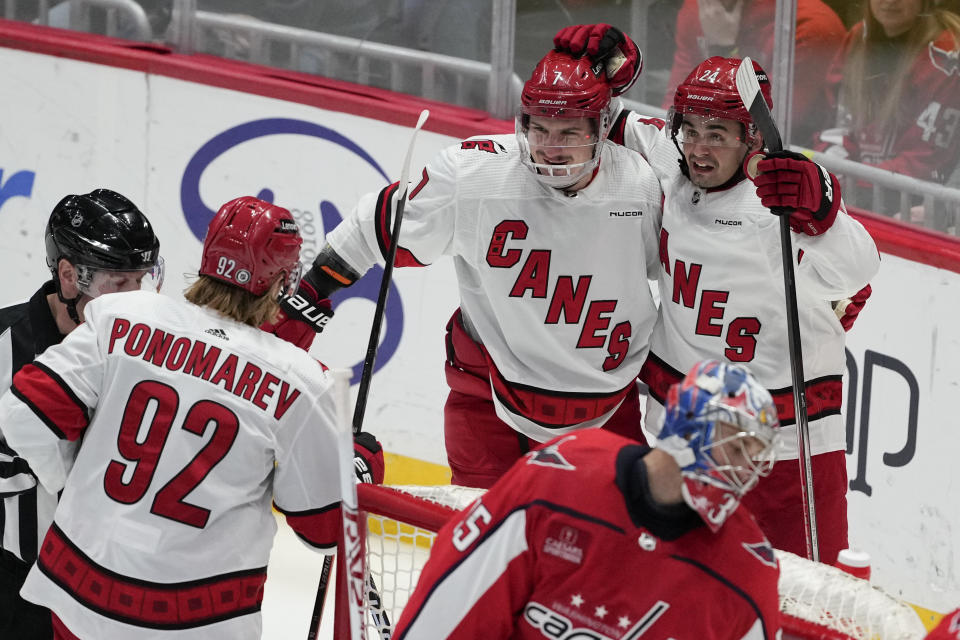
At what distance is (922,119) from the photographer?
350 centimetres

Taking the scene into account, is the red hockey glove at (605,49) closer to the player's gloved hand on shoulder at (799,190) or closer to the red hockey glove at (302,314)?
the player's gloved hand on shoulder at (799,190)

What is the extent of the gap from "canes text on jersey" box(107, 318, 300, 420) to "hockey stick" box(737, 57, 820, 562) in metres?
1.00

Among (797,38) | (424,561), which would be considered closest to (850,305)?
(797,38)

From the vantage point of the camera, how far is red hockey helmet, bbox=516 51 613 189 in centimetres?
253

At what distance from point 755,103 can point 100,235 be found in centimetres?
123

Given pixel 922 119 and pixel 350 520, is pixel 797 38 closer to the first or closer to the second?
pixel 922 119

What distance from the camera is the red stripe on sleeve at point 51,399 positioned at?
79.1 inches

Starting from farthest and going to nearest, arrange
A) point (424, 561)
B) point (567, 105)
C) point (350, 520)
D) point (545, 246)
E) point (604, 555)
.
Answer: point (545, 246)
point (567, 105)
point (424, 561)
point (350, 520)
point (604, 555)

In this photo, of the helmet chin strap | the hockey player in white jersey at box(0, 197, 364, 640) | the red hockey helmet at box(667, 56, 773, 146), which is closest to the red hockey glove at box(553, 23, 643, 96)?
the red hockey helmet at box(667, 56, 773, 146)

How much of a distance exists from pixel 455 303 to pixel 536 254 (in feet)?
4.33

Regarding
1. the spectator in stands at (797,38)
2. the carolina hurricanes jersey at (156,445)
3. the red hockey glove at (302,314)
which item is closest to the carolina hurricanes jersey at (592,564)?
the carolina hurricanes jersey at (156,445)

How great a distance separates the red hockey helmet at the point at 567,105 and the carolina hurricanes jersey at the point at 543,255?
3.0 inches

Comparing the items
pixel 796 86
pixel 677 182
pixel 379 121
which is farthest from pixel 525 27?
pixel 677 182

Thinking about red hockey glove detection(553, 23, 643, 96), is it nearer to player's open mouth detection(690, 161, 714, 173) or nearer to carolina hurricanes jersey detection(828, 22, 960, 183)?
player's open mouth detection(690, 161, 714, 173)
